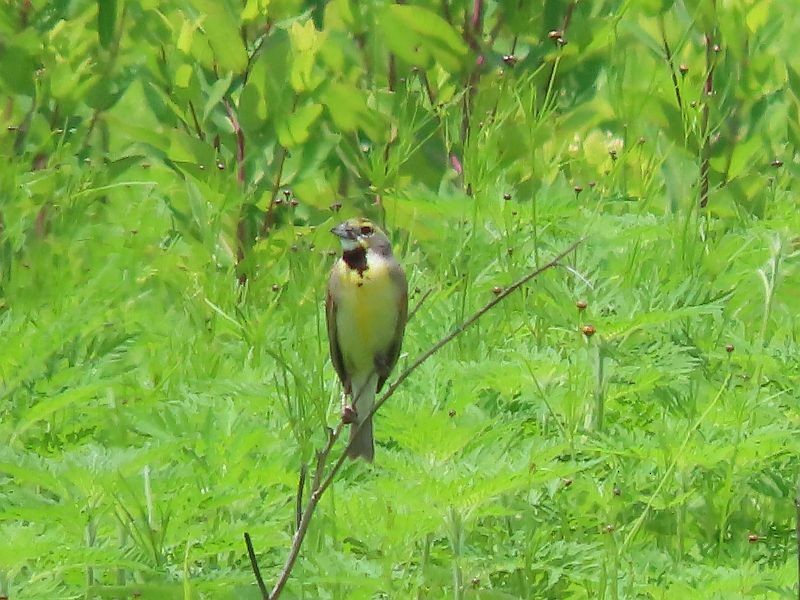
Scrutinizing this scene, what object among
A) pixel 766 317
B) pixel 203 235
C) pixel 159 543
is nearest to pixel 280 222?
pixel 203 235

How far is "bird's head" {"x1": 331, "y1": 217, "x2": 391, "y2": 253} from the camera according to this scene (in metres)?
3.50

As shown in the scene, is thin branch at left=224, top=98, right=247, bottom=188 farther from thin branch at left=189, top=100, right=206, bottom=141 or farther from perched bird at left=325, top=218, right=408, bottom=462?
perched bird at left=325, top=218, right=408, bottom=462

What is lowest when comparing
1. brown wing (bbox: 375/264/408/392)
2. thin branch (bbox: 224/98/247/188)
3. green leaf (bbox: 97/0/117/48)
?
brown wing (bbox: 375/264/408/392)

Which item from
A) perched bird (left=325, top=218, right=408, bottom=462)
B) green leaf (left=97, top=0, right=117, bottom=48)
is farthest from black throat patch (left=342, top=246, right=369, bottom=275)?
green leaf (left=97, top=0, right=117, bottom=48)

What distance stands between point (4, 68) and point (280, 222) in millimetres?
1089

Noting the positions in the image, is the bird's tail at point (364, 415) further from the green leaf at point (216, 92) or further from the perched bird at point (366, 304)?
the green leaf at point (216, 92)

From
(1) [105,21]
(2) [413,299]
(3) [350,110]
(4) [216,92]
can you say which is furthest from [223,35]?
(2) [413,299]

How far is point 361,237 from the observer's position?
350cm

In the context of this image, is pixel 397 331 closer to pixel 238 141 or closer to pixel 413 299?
pixel 413 299

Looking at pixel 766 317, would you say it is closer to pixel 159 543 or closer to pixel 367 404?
pixel 367 404

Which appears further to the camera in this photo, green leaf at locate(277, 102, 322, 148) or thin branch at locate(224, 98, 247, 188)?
thin branch at locate(224, 98, 247, 188)

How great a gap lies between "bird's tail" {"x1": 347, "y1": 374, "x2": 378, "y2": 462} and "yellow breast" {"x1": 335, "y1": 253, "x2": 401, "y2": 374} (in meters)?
0.06

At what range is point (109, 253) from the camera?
4.48 meters

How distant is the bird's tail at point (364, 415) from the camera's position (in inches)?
114
